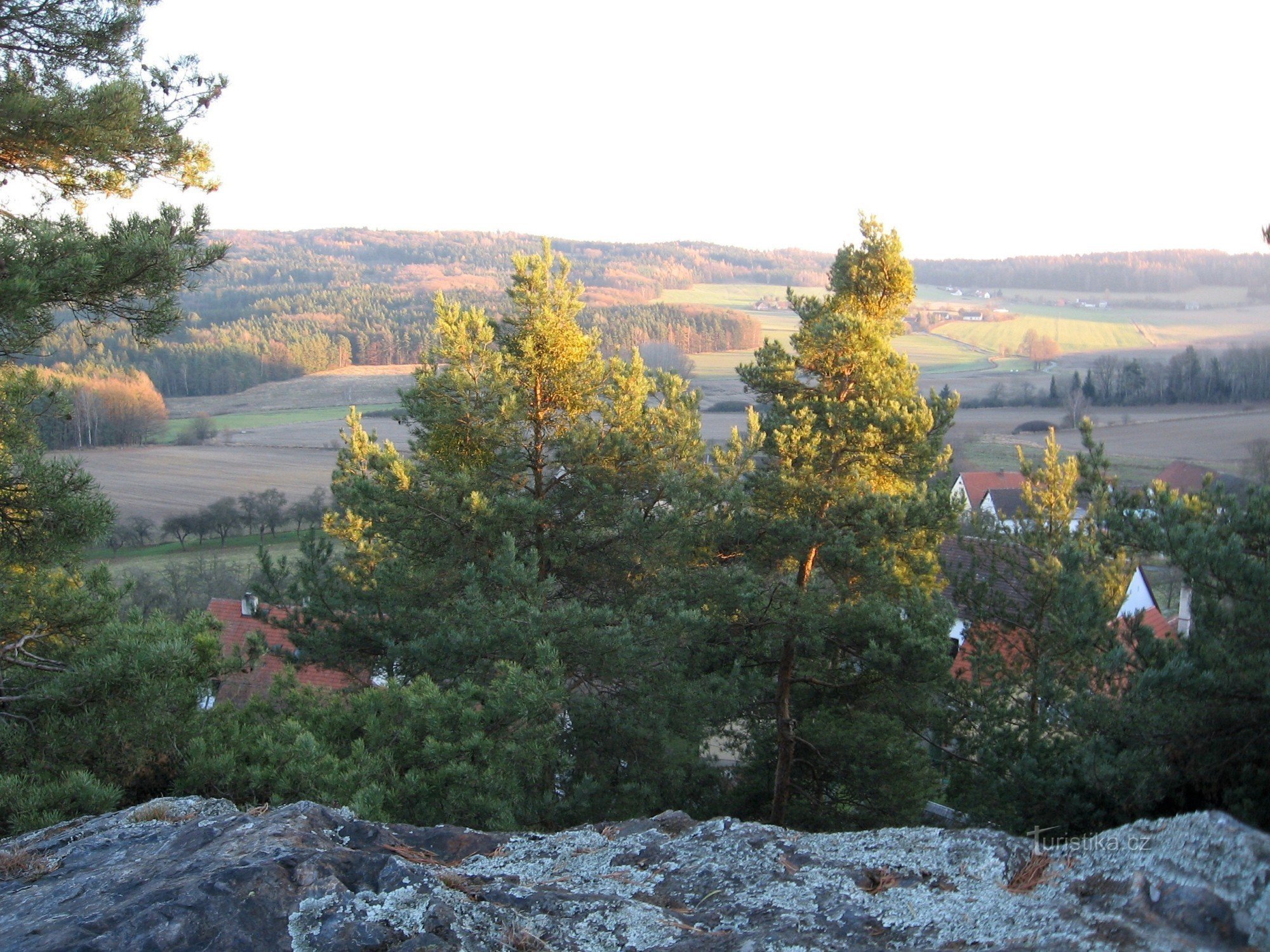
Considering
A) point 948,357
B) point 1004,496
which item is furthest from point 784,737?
point 948,357

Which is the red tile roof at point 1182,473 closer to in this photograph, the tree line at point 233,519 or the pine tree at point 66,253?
the pine tree at point 66,253

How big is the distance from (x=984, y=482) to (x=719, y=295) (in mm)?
23893

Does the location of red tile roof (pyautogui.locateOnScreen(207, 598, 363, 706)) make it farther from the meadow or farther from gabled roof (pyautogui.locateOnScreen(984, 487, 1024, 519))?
gabled roof (pyautogui.locateOnScreen(984, 487, 1024, 519))

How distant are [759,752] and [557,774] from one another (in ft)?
10.7

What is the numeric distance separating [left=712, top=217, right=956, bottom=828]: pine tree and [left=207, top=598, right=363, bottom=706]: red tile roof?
5133mm

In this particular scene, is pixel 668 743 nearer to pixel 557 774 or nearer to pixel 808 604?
pixel 557 774

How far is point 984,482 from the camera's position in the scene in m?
38.9

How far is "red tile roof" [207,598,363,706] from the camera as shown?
1154 cm

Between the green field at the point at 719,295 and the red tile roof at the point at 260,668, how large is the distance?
33365mm

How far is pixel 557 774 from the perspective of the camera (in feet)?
30.0

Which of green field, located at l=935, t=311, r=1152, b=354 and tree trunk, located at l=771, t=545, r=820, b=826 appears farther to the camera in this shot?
green field, located at l=935, t=311, r=1152, b=354

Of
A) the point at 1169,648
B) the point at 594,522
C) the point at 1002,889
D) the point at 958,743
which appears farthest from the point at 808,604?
the point at 1002,889

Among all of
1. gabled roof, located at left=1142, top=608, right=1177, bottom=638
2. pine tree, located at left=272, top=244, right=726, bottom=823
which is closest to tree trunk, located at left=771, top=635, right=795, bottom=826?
pine tree, located at left=272, top=244, right=726, bottom=823

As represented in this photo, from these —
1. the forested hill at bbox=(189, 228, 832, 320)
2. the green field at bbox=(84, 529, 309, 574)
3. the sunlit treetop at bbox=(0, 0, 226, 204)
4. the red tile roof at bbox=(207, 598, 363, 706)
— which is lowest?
the green field at bbox=(84, 529, 309, 574)
